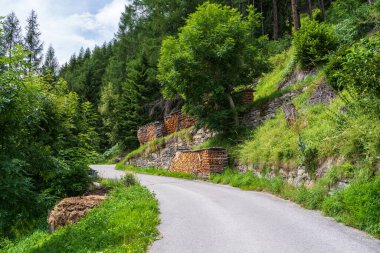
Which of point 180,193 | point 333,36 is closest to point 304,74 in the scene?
point 333,36

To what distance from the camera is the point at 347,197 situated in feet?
21.8

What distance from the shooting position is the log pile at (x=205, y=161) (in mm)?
14766

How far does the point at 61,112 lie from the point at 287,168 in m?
8.70

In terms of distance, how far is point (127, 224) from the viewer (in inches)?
271

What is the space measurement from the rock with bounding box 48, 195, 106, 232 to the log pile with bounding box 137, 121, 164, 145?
15.4 meters

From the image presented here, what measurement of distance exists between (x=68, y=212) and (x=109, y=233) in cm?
333

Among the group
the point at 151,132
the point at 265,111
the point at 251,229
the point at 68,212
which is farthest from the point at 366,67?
the point at 151,132

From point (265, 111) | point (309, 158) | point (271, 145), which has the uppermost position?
point (265, 111)

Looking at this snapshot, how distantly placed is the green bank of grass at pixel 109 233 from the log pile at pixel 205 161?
217 inches

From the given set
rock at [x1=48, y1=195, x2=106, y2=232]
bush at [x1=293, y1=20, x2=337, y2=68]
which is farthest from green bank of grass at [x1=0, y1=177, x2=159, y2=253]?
bush at [x1=293, y1=20, x2=337, y2=68]

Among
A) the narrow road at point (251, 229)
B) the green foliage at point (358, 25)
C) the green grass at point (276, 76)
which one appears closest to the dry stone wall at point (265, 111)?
the green grass at point (276, 76)

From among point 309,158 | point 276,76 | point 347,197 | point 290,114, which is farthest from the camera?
point 276,76

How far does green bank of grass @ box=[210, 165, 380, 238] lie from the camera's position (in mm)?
5926

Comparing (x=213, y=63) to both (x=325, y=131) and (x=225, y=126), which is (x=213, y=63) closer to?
(x=225, y=126)
